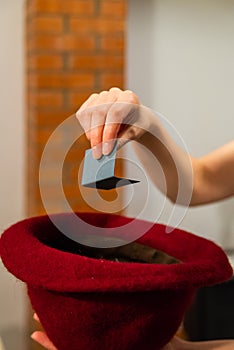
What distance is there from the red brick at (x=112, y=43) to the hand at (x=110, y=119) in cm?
115

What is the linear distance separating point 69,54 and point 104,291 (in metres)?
1.27

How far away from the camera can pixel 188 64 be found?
1810mm

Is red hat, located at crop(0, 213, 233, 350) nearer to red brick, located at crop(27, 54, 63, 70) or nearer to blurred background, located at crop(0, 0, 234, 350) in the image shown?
blurred background, located at crop(0, 0, 234, 350)

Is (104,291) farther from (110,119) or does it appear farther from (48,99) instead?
(48,99)

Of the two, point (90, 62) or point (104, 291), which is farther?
point (90, 62)

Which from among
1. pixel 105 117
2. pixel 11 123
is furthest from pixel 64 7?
pixel 105 117

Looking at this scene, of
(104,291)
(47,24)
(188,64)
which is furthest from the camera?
(188,64)

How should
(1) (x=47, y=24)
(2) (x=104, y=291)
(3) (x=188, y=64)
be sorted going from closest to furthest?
(2) (x=104, y=291) → (1) (x=47, y=24) → (3) (x=188, y=64)

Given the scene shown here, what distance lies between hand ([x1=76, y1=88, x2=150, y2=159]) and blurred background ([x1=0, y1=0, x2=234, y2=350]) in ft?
3.46

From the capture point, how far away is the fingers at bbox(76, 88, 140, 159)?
1.81 ft

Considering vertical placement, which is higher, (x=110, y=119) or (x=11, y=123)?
(x=110, y=119)

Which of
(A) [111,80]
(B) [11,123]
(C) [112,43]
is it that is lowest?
(B) [11,123]

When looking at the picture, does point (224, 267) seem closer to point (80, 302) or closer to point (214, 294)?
point (80, 302)

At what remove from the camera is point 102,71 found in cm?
171
